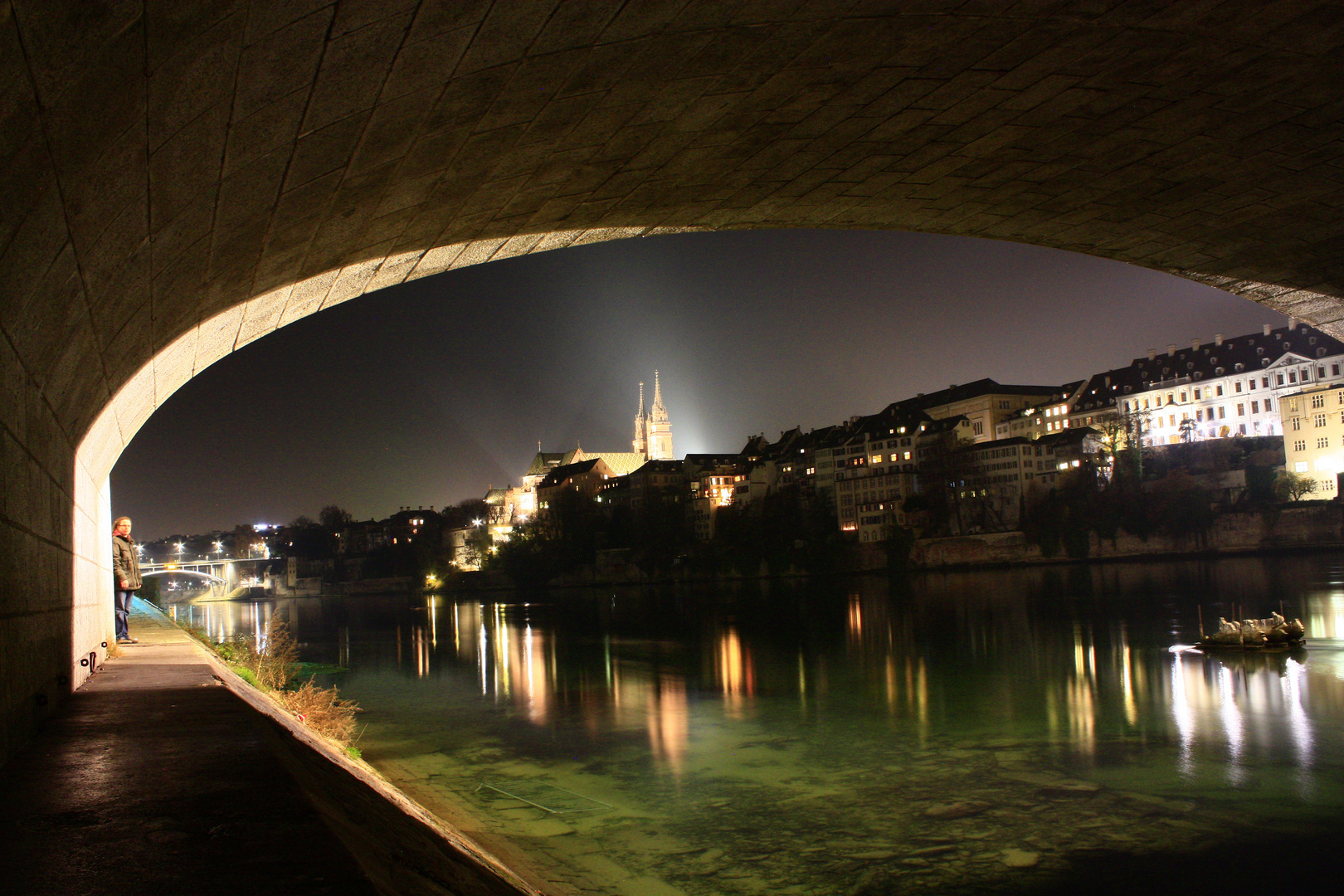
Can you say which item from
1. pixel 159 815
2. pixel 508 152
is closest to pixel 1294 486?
pixel 508 152

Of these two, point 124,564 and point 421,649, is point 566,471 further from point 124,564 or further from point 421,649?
point 124,564

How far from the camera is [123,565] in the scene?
11.4 m

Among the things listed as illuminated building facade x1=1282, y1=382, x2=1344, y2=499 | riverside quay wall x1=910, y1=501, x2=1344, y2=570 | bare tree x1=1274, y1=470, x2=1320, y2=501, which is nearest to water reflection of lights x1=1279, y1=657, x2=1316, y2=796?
riverside quay wall x1=910, y1=501, x2=1344, y2=570

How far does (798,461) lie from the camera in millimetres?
106250

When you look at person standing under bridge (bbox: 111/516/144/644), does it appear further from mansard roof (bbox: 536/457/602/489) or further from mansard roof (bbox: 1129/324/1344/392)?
mansard roof (bbox: 536/457/602/489)

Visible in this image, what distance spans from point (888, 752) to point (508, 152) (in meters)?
14.5

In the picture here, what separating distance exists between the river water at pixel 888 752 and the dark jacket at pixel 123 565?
5.11 meters

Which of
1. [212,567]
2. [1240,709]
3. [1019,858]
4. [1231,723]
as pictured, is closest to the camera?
[1019,858]

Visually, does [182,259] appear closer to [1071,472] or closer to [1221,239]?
[1221,239]

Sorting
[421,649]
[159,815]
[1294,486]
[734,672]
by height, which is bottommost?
[421,649]

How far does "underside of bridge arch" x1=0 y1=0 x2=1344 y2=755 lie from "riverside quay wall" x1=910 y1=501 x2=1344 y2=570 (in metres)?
65.1

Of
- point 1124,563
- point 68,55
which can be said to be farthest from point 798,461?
point 68,55

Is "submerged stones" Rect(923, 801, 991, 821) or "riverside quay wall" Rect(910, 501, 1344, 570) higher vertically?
"riverside quay wall" Rect(910, 501, 1344, 570)

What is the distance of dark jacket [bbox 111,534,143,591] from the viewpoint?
11328mm
